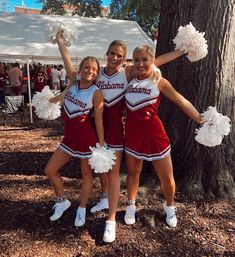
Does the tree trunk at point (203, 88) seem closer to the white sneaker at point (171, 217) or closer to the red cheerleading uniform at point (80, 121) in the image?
the white sneaker at point (171, 217)

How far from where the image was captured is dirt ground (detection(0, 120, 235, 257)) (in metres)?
3.24

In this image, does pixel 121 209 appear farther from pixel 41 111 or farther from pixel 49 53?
pixel 49 53

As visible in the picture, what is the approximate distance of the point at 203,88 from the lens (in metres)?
3.98

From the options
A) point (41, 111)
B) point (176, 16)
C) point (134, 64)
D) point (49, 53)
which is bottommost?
Result: point (49, 53)

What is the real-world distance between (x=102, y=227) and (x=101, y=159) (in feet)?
2.86

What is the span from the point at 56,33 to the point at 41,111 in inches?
→ 31.9

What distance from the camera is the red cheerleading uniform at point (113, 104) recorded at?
3.29 metres

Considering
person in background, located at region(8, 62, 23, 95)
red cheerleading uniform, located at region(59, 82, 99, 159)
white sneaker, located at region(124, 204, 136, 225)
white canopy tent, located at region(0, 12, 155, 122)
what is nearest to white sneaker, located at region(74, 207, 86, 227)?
white sneaker, located at region(124, 204, 136, 225)

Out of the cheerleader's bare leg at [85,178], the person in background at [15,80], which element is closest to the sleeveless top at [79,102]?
the cheerleader's bare leg at [85,178]

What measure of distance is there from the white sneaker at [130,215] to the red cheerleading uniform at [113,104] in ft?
2.22

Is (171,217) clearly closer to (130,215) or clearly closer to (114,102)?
(130,215)

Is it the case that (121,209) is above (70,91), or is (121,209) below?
below

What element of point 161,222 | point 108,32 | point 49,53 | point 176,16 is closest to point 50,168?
point 161,222

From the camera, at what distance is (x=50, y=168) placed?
11.5ft
